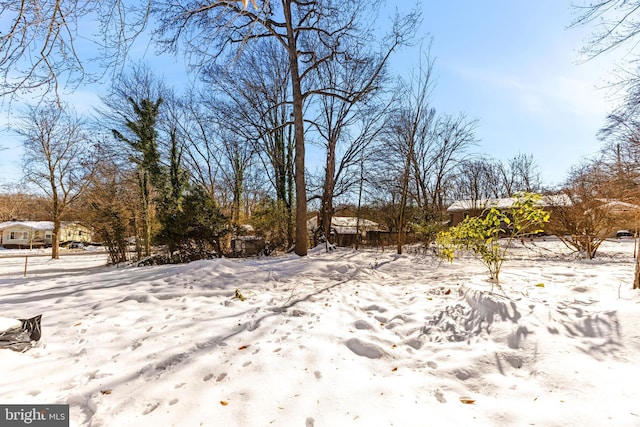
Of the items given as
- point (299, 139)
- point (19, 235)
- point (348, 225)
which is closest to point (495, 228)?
point (299, 139)

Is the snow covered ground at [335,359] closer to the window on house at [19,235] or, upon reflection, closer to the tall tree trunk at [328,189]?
the tall tree trunk at [328,189]

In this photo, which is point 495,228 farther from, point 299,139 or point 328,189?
point 328,189

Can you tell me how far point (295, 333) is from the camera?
2773 millimetres

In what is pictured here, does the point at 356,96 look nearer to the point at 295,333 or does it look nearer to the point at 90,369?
the point at 295,333

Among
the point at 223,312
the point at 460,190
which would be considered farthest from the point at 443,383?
the point at 460,190

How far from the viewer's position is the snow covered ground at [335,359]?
5.40 ft

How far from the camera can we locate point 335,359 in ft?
7.44

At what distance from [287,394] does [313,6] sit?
389 inches

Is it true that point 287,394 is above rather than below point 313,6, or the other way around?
below

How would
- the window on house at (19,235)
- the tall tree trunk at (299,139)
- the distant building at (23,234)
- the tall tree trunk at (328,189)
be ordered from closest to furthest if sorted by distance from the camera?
the tall tree trunk at (299,139) → the tall tree trunk at (328,189) → the distant building at (23,234) → the window on house at (19,235)

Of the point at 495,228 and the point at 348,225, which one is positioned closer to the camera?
the point at 495,228

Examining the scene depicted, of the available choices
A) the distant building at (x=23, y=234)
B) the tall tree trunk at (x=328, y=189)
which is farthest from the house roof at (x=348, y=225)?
the distant building at (x=23, y=234)

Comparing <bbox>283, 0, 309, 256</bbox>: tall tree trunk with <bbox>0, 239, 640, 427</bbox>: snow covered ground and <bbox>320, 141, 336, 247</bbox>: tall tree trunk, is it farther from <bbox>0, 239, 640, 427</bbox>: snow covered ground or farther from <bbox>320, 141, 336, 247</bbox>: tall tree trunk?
<bbox>320, 141, 336, 247</bbox>: tall tree trunk

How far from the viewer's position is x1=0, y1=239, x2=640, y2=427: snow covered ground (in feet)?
5.40
